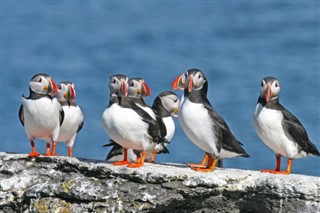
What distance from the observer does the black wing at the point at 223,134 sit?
34.3ft

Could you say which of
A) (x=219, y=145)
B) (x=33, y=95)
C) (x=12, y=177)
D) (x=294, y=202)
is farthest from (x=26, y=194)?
(x=294, y=202)

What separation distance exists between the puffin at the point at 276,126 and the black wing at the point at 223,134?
296 mm

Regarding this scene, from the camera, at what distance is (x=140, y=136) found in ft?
35.1

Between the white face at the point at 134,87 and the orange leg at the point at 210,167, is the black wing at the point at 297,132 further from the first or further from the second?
the white face at the point at 134,87

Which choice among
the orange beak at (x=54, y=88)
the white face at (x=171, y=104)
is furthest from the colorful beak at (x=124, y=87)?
the white face at (x=171, y=104)

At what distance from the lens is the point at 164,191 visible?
1009cm

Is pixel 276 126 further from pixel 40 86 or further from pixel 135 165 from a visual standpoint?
pixel 40 86

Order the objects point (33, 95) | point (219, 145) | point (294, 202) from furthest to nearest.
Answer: point (33, 95)
point (219, 145)
point (294, 202)

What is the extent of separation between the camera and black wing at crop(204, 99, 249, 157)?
1046 cm

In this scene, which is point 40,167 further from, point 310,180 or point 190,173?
point 310,180

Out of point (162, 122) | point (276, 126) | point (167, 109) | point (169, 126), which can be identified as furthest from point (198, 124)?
point (167, 109)

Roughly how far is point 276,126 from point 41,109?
255cm

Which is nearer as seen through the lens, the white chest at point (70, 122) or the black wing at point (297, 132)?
the black wing at point (297, 132)

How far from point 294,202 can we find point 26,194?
2.71 metres
